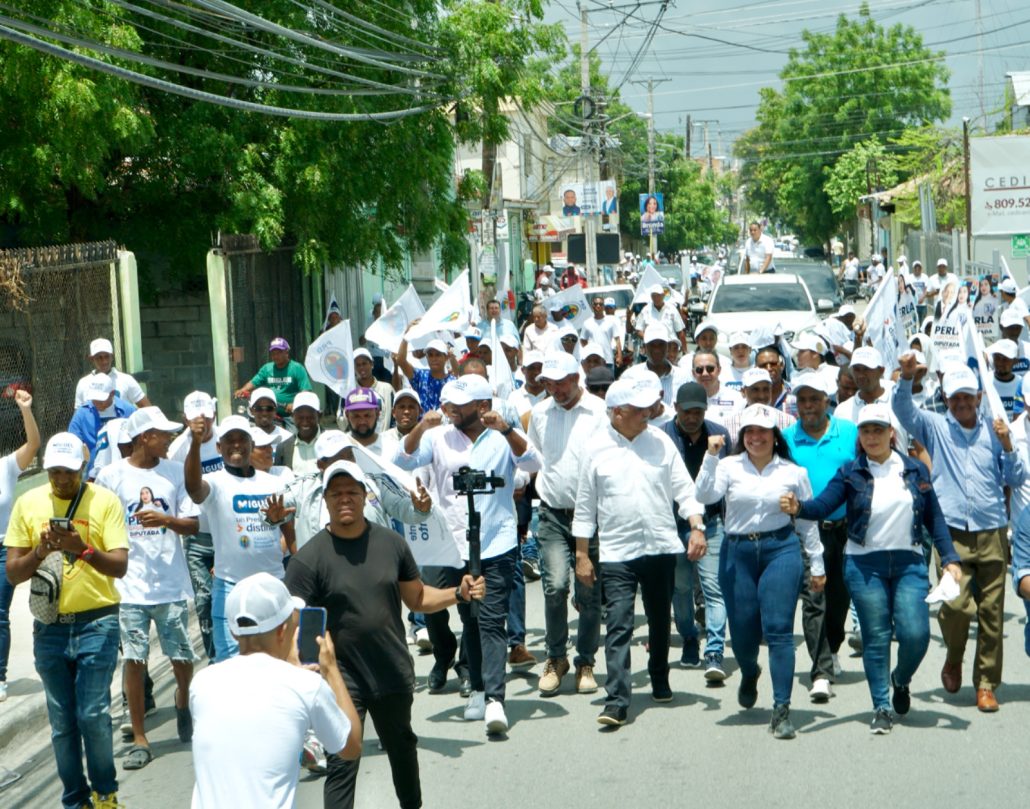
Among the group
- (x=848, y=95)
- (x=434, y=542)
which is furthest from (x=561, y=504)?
(x=848, y=95)

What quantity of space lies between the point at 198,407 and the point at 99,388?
3.40 metres

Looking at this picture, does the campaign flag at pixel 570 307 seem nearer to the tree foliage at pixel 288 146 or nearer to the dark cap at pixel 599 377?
the tree foliage at pixel 288 146

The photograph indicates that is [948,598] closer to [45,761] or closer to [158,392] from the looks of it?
[45,761]

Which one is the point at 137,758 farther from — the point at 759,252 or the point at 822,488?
the point at 759,252

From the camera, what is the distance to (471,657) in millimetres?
8430

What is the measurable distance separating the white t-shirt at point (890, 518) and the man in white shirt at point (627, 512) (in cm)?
93

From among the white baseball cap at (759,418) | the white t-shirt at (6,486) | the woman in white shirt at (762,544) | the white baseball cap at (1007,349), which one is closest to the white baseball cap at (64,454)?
the white t-shirt at (6,486)

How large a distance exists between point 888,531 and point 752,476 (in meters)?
0.75

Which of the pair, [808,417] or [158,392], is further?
[158,392]

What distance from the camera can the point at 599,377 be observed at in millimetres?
10961

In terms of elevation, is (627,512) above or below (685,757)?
above

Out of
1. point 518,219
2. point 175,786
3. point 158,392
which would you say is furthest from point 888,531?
point 518,219

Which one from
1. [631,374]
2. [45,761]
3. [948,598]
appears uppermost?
[631,374]

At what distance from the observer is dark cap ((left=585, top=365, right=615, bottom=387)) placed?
1094 centimetres
